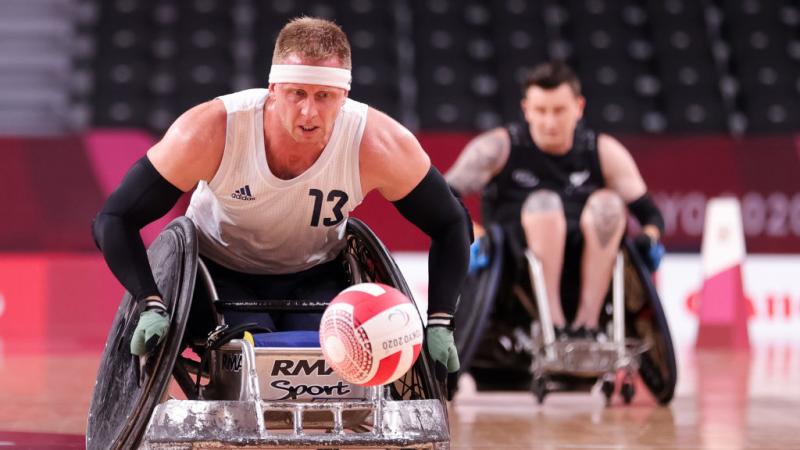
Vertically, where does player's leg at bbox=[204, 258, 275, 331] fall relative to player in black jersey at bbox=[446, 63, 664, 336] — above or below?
below

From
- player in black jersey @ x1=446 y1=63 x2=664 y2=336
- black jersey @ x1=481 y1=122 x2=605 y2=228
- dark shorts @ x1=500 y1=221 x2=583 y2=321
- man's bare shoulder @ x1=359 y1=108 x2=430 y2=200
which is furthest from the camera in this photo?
black jersey @ x1=481 y1=122 x2=605 y2=228

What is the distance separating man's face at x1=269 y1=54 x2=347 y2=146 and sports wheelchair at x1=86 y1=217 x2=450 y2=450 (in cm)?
44

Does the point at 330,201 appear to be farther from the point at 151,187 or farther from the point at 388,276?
the point at 151,187

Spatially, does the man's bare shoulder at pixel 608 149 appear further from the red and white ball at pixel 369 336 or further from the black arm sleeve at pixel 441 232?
the red and white ball at pixel 369 336

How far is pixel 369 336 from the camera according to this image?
3.19 meters


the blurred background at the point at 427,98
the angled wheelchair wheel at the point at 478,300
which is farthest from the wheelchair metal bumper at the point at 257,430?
the blurred background at the point at 427,98

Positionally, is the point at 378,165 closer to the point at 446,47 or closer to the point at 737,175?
the point at 737,175

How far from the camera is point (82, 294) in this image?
9.33m

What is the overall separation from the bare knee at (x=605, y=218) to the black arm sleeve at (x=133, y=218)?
277 centimetres

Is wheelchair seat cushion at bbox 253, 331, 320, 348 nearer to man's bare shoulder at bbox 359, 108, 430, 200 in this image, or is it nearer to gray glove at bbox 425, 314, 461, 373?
gray glove at bbox 425, 314, 461, 373

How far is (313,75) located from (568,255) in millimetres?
3078

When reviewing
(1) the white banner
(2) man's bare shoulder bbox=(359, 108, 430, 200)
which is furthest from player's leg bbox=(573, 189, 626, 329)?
(1) the white banner

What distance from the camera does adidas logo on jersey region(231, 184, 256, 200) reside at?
381cm

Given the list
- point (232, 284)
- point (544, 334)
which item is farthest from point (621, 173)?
point (232, 284)
